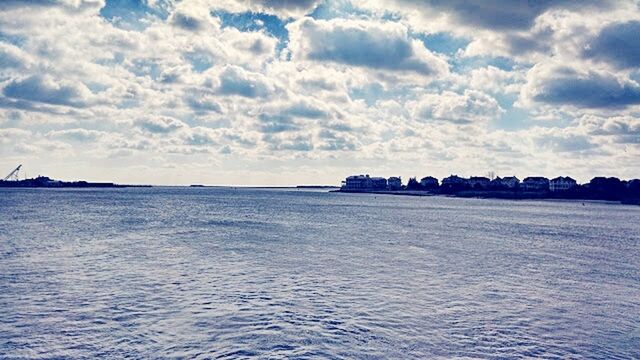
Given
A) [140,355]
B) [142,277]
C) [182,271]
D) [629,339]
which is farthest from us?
[182,271]

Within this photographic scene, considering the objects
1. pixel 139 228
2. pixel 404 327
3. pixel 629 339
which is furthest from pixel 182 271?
pixel 139 228

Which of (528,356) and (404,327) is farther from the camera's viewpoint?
(404,327)

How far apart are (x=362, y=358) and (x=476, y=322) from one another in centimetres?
870

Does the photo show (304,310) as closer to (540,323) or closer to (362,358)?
(362,358)

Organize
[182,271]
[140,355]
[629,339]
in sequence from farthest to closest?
1. [182,271]
2. [629,339]
3. [140,355]

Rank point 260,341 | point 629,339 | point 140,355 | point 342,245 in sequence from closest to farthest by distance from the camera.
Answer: point 140,355, point 260,341, point 629,339, point 342,245

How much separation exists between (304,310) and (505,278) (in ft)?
65.9

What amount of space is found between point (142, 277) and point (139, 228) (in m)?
40.8

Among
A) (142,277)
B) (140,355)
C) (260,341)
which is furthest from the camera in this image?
(142,277)

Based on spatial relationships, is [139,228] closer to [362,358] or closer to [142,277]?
[142,277]

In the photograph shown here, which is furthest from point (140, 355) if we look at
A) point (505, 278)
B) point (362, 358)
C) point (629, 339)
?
point (505, 278)

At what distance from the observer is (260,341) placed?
871 inches

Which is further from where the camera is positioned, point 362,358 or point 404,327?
point 404,327

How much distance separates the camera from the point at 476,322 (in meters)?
25.9
